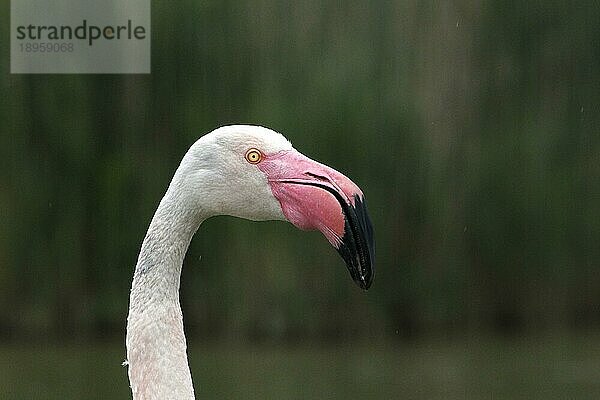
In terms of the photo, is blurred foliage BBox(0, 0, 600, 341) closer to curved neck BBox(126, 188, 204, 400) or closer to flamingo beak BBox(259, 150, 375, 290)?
curved neck BBox(126, 188, 204, 400)

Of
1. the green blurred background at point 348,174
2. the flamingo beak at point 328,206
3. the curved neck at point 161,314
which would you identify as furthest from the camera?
the green blurred background at point 348,174

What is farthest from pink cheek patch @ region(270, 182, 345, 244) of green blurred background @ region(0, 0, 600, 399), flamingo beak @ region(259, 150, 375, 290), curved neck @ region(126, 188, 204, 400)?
green blurred background @ region(0, 0, 600, 399)

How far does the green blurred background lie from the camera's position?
790 cm

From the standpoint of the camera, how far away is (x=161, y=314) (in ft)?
7.96

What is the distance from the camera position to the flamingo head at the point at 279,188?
90.7 inches

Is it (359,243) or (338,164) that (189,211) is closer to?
(359,243)

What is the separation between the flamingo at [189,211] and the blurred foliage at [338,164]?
5440 millimetres

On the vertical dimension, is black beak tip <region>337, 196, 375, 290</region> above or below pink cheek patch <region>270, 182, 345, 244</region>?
below

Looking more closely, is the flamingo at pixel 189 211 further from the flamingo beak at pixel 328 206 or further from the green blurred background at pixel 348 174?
the green blurred background at pixel 348 174

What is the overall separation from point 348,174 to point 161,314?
222 inches

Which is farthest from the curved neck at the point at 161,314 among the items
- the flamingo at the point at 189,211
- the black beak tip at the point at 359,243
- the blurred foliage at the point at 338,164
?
the blurred foliage at the point at 338,164

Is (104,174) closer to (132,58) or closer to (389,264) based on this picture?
(132,58)

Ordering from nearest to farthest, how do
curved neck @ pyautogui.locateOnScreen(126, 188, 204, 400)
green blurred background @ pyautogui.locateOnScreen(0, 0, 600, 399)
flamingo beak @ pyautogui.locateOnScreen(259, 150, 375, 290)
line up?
1. flamingo beak @ pyautogui.locateOnScreen(259, 150, 375, 290)
2. curved neck @ pyautogui.locateOnScreen(126, 188, 204, 400)
3. green blurred background @ pyautogui.locateOnScreen(0, 0, 600, 399)

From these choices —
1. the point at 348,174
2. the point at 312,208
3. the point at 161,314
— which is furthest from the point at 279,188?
the point at 348,174
